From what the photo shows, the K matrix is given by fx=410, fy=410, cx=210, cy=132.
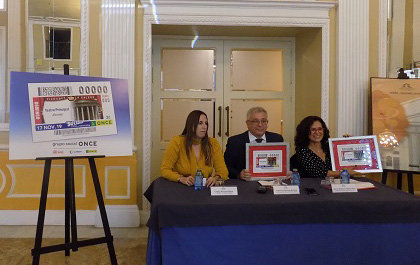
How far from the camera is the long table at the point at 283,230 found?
2346 mm

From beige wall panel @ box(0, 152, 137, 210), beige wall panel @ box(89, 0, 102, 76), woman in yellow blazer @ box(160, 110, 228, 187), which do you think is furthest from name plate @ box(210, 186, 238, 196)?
beige wall panel @ box(89, 0, 102, 76)

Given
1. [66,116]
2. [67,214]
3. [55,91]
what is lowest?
[67,214]

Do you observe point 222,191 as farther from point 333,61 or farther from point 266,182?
point 333,61

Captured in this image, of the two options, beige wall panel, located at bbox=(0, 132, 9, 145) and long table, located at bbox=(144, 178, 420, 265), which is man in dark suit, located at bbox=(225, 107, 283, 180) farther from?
beige wall panel, located at bbox=(0, 132, 9, 145)

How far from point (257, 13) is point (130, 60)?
137 centimetres

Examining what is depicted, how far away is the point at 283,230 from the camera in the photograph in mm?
2420

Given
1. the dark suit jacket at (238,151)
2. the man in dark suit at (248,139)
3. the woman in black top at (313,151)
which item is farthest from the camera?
the dark suit jacket at (238,151)

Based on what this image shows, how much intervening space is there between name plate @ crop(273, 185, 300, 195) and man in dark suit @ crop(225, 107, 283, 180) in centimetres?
81

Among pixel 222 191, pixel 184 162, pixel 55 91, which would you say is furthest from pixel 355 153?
pixel 55 91

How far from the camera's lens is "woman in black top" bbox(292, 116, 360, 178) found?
10.8ft

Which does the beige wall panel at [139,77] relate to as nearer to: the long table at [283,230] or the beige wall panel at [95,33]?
the beige wall panel at [95,33]

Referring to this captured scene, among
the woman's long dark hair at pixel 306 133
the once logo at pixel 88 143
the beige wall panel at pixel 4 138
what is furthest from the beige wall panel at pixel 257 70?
the beige wall panel at pixel 4 138

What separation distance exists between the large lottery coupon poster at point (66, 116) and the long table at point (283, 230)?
71 centimetres

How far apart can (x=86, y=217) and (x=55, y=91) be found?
1807 mm
